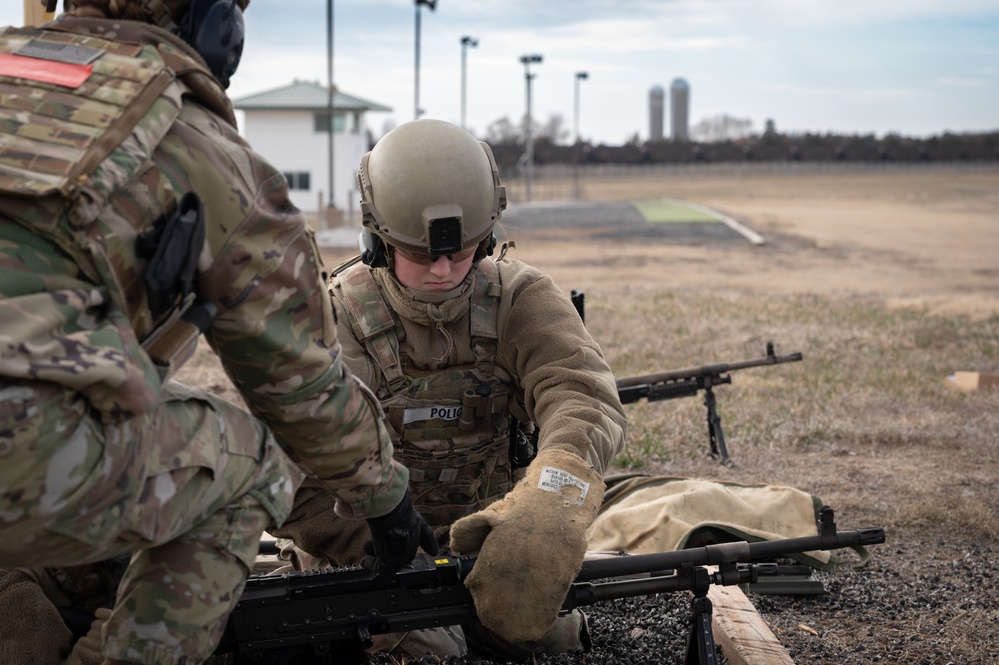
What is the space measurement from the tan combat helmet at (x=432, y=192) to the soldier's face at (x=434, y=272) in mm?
61

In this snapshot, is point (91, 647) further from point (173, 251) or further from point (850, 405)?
point (850, 405)

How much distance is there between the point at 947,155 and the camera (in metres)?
91.2

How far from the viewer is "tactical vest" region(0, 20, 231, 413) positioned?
74.5 inches

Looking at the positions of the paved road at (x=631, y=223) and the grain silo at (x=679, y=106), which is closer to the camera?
the paved road at (x=631, y=223)

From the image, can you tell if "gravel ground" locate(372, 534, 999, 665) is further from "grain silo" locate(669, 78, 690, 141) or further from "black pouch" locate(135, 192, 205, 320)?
"grain silo" locate(669, 78, 690, 141)

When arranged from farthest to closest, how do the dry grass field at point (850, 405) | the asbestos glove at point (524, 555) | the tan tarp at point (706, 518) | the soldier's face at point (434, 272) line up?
the tan tarp at point (706, 518) → the dry grass field at point (850, 405) → the soldier's face at point (434, 272) → the asbestos glove at point (524, 555)

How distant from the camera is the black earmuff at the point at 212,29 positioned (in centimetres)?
228

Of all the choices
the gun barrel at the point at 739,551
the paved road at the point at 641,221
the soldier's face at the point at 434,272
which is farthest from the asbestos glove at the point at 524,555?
the paved road at the point at 641,221

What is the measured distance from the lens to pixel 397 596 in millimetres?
2895

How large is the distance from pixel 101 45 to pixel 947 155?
98.3 metres

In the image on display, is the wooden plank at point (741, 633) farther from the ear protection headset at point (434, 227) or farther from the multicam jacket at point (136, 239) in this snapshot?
the multicam jacket at point (136, 239)

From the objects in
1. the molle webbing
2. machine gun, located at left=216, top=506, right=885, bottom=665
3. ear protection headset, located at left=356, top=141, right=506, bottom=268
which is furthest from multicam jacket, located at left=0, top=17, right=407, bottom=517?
ear protection headset, located at left=356, top=141, right=506, bottom=268

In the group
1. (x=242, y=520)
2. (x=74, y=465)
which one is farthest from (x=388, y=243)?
(x=74, y=465)

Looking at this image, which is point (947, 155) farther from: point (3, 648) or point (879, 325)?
point (3, 648)
